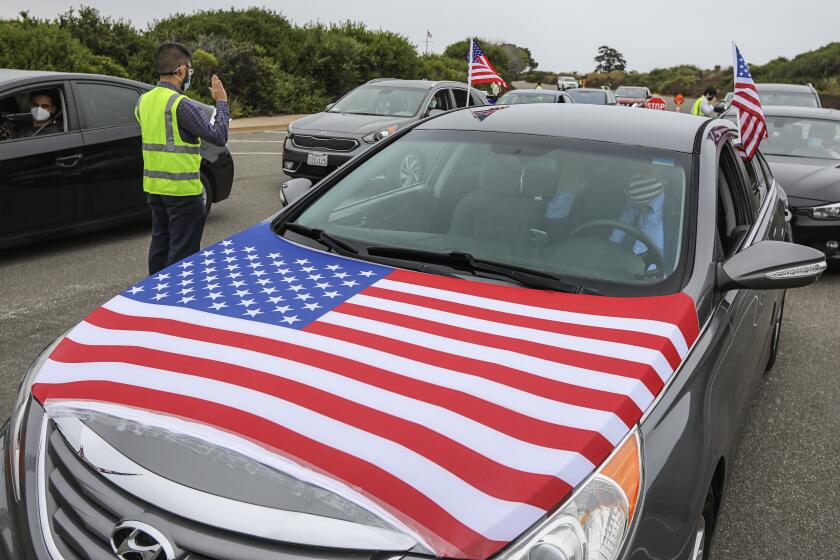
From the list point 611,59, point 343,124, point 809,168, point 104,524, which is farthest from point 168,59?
point 611,59

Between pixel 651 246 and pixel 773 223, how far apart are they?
64.3 inches

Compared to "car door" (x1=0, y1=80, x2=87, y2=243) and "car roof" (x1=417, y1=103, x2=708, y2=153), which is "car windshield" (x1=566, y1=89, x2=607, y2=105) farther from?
"car roof" (x1=417, y1=103, x2=708, y2=153)

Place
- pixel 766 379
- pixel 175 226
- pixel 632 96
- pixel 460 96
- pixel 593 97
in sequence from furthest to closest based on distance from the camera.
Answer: pixel 632 96 < pixel 593 97 < pixel 460 96 < pixel 175 226 < pixel 766 379

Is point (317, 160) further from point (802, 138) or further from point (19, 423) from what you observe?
point (19, 423)

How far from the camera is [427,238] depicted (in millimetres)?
3049

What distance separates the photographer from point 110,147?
695cm

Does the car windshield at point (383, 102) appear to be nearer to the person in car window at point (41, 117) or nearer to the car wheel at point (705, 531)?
the person in car window at point (41, 117)

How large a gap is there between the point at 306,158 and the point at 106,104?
338cm

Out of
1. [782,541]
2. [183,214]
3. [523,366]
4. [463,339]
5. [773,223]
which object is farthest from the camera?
[183,214]

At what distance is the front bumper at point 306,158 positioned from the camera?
10008 mm

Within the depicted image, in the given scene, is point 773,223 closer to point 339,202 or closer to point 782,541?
point 782,541

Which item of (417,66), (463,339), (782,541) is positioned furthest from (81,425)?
(417,66)

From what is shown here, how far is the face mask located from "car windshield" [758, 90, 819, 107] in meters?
13.5

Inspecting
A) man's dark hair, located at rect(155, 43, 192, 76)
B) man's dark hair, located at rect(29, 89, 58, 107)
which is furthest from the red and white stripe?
man's dark hair, located at rect(29, 89, 58, 107)
